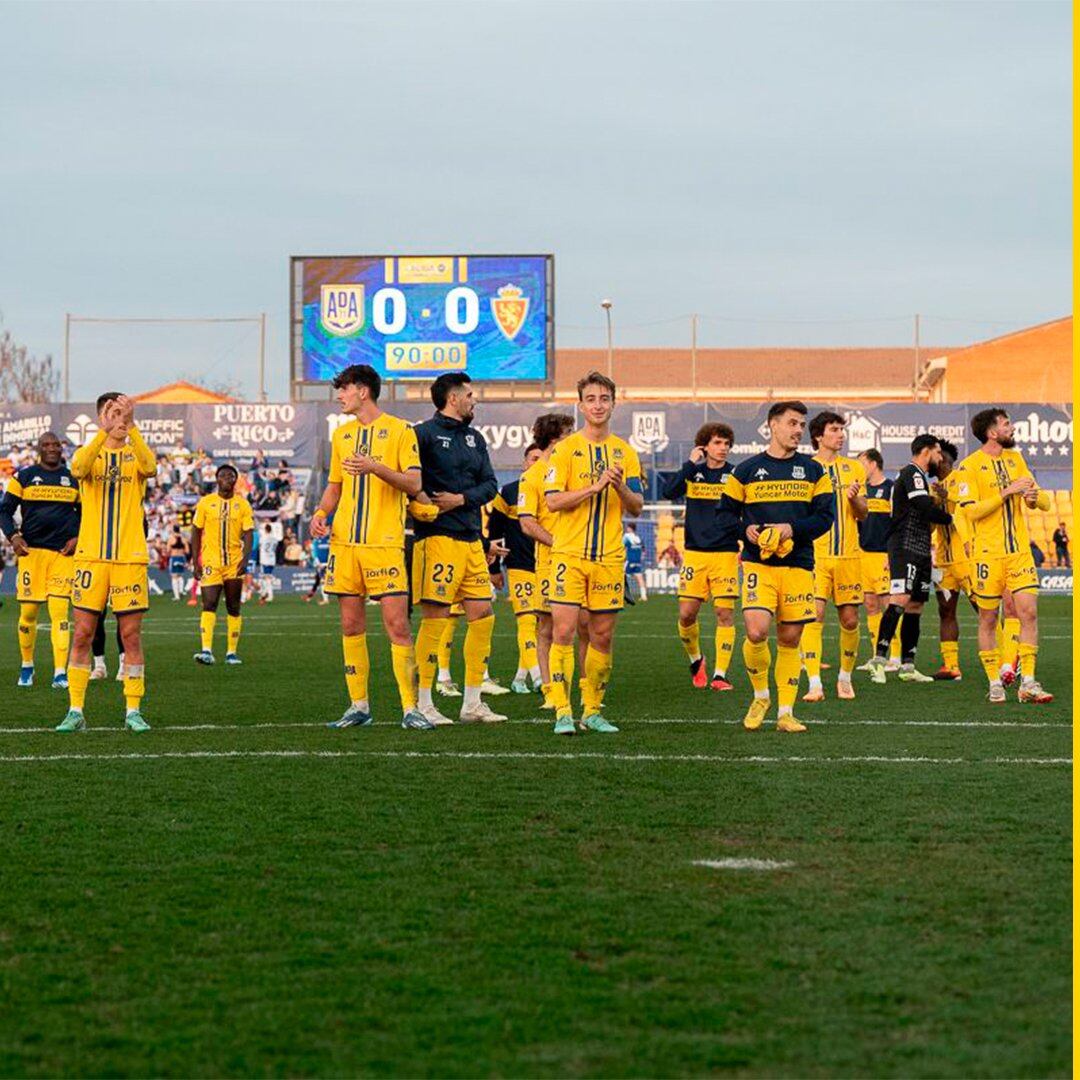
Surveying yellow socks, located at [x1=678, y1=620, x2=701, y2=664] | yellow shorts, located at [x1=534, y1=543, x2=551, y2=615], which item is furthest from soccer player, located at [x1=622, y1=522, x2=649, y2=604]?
yellow shorts, located at [x1=534, y1=543, x2=551, y2=615]

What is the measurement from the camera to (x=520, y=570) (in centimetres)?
1511

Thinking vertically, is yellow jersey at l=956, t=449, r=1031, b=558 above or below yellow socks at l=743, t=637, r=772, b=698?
above

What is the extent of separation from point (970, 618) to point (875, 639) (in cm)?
1254

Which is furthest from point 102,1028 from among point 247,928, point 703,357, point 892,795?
point 703,357

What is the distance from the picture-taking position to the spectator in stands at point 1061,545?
42.0 meters

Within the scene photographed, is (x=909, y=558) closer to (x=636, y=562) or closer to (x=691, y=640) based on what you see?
(x=691, y=640)

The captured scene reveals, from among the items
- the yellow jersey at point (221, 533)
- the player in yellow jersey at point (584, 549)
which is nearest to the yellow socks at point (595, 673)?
the player in yellow jersey at point (584, 549)

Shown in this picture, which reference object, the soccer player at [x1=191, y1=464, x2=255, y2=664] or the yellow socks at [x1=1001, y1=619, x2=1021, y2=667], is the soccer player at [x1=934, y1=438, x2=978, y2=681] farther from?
the soccer player at [x1=191, y1=464, x2=255, y2=664]

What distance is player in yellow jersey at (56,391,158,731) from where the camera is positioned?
1091 centimetres

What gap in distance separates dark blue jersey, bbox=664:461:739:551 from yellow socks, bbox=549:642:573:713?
4.08 metres

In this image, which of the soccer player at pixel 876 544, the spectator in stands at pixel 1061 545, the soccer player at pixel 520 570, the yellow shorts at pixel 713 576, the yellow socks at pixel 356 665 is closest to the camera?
the yellow socks at pixel 356 665

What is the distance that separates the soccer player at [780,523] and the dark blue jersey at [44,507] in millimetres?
6552

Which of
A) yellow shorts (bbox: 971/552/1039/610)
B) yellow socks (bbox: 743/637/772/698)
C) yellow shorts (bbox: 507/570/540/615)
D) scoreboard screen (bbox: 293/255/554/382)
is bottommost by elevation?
yellow socks (bbox: 743/637/772/698)

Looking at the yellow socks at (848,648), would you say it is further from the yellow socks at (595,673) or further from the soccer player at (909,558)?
the yellow socks at (595,673)
